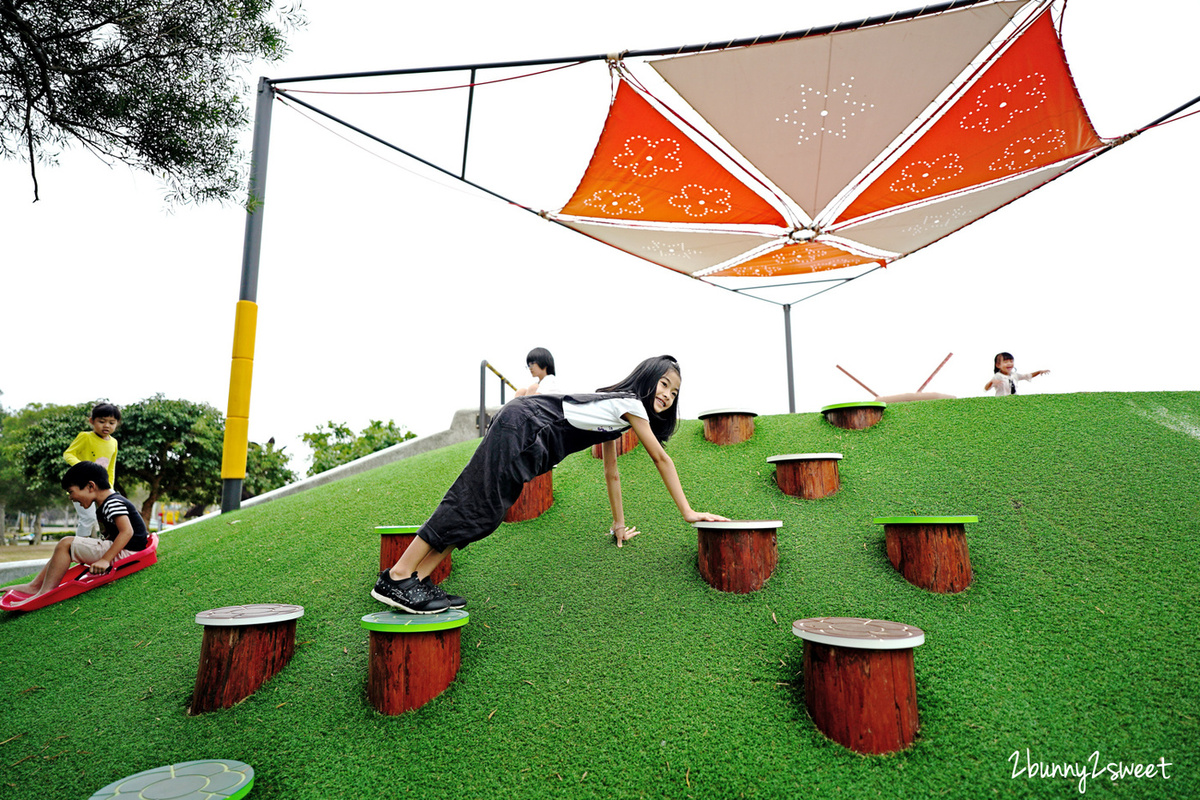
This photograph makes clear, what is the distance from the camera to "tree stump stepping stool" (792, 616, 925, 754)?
6.14 feet

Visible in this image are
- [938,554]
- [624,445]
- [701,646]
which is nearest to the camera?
[701,646]

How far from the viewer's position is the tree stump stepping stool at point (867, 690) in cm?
187

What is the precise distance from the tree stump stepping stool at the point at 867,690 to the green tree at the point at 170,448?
22.1 meters

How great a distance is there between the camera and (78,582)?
11.4 feet

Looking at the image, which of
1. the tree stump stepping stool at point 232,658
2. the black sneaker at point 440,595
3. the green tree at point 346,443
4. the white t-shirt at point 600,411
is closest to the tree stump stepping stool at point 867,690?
the white t-shirt at point 600,411

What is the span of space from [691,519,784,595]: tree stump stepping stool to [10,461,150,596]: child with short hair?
3.56m

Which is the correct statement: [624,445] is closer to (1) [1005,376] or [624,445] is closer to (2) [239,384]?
(2) [239,384]

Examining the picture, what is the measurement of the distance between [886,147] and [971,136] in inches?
26.4

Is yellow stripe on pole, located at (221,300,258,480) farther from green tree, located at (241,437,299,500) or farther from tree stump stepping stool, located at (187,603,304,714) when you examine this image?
green tree, located at (241,437,299,500)

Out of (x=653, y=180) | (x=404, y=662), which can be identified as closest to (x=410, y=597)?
(x=404, y=662)

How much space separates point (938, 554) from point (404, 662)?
2.33 metres

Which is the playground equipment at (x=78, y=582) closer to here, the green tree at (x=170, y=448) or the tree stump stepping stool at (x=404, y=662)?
the tree stump stepping stool at (x=404, y=662)

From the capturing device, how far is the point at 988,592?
255 centimetres

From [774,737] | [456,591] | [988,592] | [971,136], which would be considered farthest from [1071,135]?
[456,591]
